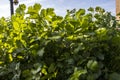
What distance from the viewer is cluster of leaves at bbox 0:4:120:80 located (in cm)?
195

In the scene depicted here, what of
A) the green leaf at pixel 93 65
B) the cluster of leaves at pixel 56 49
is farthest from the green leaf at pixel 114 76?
the green leaf at pixel 93 65

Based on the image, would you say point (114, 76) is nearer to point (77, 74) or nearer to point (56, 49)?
point (77, 74)

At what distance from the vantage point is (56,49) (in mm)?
2066

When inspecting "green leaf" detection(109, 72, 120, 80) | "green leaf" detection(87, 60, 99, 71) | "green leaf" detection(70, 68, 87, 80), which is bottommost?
"green leaf" detection(109, 72, 120, 80)

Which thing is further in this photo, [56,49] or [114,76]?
[56,49]

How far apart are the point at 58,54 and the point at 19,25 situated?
383mm

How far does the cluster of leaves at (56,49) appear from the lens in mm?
1945

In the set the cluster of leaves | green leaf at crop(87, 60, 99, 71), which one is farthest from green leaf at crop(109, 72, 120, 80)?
green leaf at crop(87, 60, 99, 71)

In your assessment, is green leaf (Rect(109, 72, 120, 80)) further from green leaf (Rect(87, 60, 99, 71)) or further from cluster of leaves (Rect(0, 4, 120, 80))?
green leaf (Rect(87, 60, 99, 71))

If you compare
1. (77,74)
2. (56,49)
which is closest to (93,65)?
(77,74)

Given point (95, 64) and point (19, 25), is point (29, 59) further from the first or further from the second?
point (95, 64)

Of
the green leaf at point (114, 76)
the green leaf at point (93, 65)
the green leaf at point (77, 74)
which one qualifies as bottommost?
the green leaf at point (114, 76)

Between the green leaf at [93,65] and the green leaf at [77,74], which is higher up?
the green leaf at [93,65]

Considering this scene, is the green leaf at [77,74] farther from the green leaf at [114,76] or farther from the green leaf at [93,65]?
the green leaf at [114,76]
